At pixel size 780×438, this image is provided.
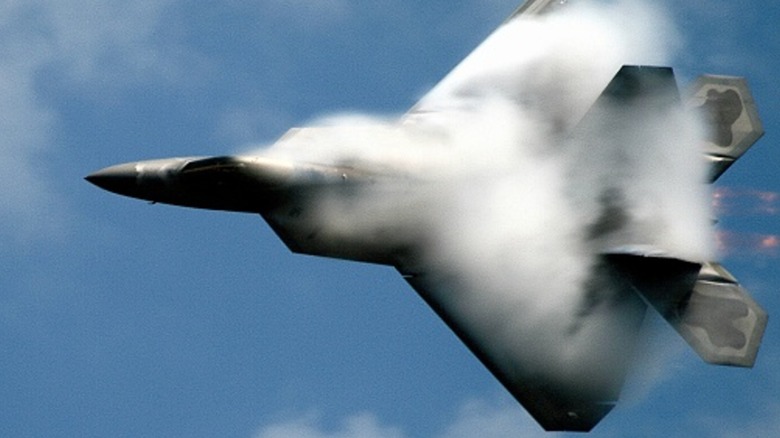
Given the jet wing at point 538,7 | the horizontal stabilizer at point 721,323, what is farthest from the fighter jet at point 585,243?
the jet wing at point 538,7

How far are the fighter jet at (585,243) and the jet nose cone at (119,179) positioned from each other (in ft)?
0.10

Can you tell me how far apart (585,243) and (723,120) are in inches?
173

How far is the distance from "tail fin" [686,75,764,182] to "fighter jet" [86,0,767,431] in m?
0.02

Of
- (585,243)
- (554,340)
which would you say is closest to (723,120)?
(585,243)

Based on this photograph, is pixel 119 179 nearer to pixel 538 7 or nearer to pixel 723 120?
pixel 538 7

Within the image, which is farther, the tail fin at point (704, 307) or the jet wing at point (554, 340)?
the jet wing at point (554, 340)

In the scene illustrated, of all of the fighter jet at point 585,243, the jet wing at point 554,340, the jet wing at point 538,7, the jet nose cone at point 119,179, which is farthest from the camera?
the jet wing at point 538,7

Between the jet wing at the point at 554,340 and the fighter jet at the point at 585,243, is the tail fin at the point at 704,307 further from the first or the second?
the jet wing at the point at 554,340

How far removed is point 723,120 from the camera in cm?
4278

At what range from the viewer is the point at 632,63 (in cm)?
4488

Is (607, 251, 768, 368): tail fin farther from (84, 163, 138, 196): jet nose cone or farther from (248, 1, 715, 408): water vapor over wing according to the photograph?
(84, 163, 138, 196): jet nose cone

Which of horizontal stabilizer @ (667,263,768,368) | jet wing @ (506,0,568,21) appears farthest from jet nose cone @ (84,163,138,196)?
horizontal stabilizer @ (667,263,768,368)

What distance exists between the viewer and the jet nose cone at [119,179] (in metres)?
40.0

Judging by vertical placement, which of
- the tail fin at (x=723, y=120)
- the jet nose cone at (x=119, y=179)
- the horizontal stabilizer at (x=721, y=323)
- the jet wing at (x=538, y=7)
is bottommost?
the horizontal stabilizer at (x=721, y=323)
